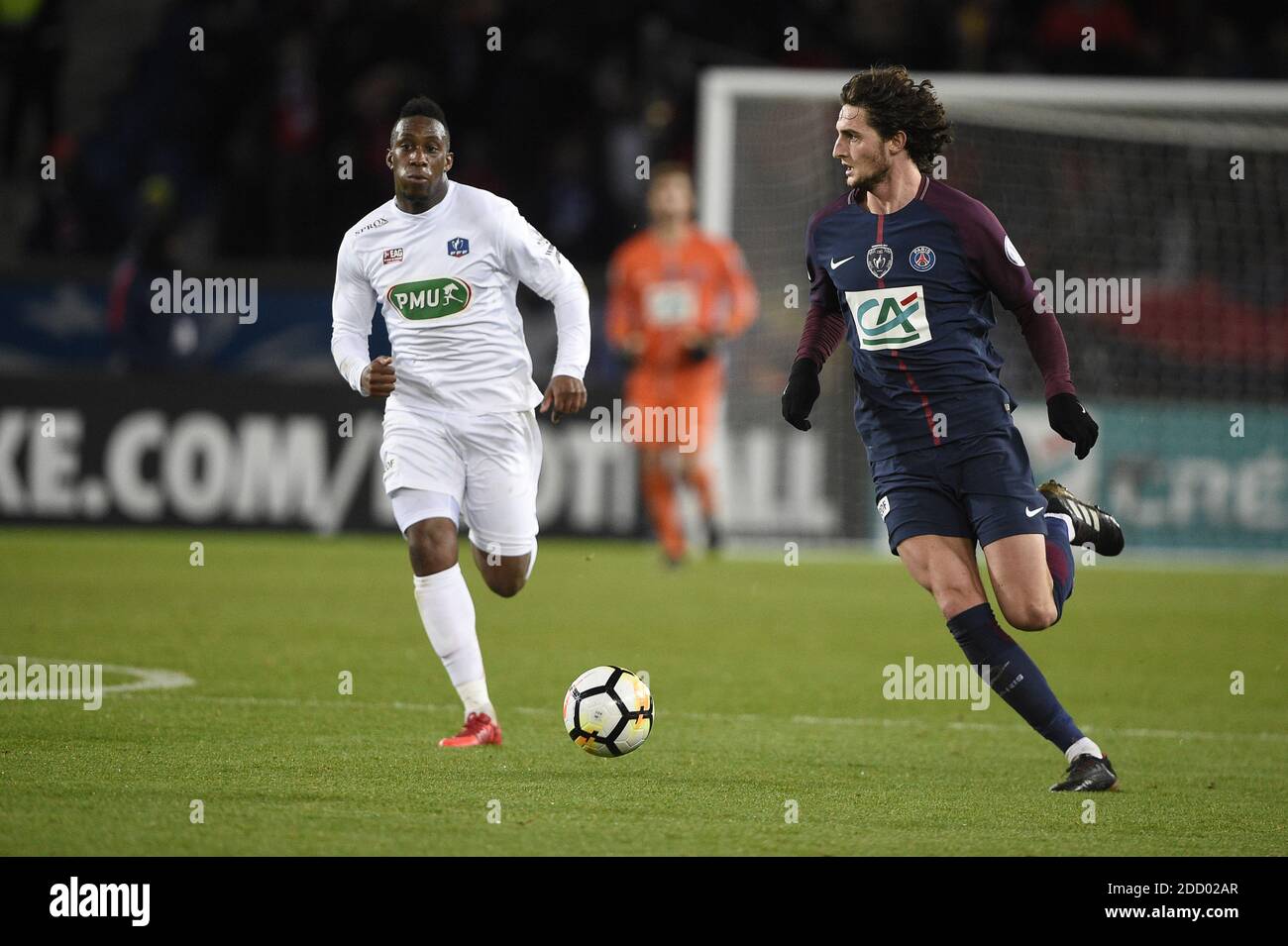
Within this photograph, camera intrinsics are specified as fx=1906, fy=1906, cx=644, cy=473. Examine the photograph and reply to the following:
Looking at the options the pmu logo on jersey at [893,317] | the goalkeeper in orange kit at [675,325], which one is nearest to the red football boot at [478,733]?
the pmu logo on jersey at [893,317]

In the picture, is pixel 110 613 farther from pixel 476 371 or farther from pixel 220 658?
pixel 476 371

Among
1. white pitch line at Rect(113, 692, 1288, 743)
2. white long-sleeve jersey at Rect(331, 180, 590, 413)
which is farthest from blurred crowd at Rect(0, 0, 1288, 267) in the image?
white long-sleeve jersey at Rect(331, 180, 590, 413)

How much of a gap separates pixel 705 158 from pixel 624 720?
9.33 meters

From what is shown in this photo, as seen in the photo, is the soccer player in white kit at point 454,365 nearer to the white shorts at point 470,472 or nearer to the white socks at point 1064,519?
the white shorts at point 470,472

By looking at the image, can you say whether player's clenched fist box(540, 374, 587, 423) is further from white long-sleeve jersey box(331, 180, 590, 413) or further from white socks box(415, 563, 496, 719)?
white socks box(415, 563, 496, 719)

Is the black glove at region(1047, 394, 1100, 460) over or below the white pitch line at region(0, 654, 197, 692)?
over

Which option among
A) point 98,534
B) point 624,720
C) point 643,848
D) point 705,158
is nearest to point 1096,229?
point 705,158

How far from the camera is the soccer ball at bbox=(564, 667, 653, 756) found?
642cm

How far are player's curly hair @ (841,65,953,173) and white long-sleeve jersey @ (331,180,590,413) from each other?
4.45 feet

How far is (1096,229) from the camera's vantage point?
16.7 meters

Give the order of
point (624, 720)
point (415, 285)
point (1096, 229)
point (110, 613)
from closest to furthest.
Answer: point (624, 720), point (415, 285), point (110, 613), point (1096, 229)

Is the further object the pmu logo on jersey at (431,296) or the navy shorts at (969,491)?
the pmu logo on jersey at (431,296)

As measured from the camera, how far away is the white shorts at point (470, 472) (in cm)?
A: 690

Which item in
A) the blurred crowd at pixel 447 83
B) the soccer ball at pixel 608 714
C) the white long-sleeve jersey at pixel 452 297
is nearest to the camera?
the soccer ball at pixel 608 714
